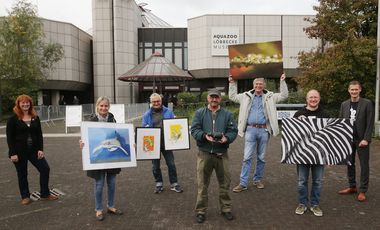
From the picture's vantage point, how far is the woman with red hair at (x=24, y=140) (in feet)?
19.4

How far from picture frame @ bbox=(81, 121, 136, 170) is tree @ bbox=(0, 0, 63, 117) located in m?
24.6

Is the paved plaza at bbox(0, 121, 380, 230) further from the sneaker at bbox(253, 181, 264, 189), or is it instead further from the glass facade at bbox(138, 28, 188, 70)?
the glass facade at bbox(138, 28, 188, 70)

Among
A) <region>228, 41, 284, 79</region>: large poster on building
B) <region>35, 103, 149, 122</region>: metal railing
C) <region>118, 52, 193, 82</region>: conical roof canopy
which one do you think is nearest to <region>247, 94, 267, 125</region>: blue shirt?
<region>228, 41, 284, 79</region>: large poster on building

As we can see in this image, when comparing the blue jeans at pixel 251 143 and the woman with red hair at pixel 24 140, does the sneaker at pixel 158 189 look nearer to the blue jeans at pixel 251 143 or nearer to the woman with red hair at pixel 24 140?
the blue jeans at pixel 251 143

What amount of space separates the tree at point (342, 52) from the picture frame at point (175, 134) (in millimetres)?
10513

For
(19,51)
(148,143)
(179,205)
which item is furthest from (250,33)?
(179,205)

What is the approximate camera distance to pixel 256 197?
627 centimetres

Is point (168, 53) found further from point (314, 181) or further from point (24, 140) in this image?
point (314, 181)

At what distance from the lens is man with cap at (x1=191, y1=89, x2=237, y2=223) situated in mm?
5027

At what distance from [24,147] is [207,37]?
39659mm

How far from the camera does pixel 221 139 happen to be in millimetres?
4934

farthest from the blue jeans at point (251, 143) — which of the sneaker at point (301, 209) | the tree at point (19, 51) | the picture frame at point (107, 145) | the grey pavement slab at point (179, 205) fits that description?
the tree at point (19, 51)

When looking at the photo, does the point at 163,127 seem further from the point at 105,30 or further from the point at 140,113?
the point at 105,30

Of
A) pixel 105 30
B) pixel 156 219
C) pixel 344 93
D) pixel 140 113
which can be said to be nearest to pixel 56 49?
pixel 140 113
